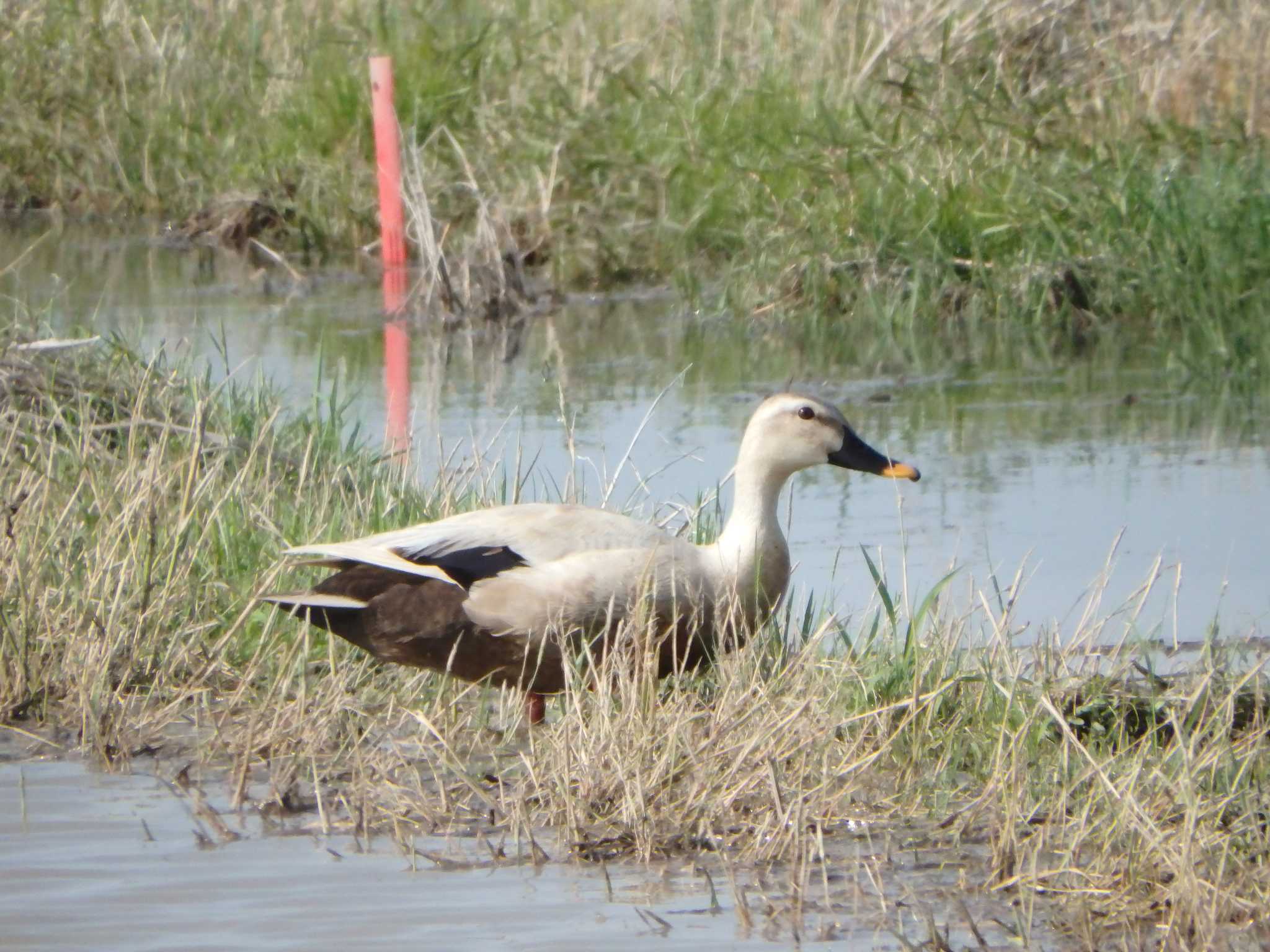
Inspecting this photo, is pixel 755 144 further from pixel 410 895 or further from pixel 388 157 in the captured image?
pixel 410 895

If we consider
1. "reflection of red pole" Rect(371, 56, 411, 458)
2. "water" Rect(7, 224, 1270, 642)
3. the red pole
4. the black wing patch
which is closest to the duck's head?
"water" Rect(7, 224, 1270, 642)

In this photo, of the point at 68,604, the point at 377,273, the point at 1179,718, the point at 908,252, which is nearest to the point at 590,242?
the point at 377,273

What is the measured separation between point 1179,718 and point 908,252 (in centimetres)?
629

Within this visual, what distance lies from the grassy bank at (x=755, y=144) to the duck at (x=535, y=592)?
16.1 feet

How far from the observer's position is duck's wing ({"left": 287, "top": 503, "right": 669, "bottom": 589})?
202 inches

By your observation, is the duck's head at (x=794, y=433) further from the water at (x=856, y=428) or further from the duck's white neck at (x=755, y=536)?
the water at (x=856, y=428)

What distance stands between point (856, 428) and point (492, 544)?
3.80 m

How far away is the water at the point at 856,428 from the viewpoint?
21.8 ft

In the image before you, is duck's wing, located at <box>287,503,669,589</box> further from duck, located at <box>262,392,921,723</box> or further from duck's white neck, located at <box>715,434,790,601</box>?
duck's white neck, located at <box>715,434,790,601</box>

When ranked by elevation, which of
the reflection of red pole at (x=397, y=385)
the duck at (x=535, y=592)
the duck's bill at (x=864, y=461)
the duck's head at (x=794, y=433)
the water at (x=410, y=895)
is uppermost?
the duck's head at (x=794, y=433)

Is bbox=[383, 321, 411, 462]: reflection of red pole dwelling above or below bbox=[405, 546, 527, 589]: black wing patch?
below

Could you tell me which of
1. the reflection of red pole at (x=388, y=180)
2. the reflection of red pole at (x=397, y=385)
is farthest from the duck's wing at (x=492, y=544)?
the reflection of red pole at (x=388, y=180)

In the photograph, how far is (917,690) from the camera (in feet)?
15.9

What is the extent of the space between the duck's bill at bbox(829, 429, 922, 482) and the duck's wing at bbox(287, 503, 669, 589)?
740mm
